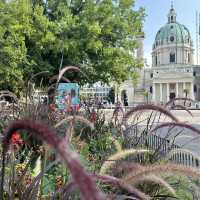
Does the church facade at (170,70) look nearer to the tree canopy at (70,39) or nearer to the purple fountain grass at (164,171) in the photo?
the tree canopy at (70,39)

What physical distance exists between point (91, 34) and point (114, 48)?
1.44m

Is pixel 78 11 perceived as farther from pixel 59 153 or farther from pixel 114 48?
pixel 59 153

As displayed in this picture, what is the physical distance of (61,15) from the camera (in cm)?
2131

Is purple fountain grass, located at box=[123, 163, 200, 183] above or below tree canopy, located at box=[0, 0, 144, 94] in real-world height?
below

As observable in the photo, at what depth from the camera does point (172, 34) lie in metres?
106

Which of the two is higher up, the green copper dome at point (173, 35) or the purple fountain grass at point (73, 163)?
the green copper dome at point (173, 35)

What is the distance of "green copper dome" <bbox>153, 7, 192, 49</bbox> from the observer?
105m

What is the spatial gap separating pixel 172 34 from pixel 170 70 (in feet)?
43.9

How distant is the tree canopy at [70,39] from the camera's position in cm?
1909

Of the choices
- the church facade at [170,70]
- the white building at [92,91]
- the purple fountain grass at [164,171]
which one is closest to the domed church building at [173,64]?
the church facade at [170,70]

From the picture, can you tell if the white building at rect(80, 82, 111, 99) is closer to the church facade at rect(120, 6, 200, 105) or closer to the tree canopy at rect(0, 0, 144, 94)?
the tree canopy at rect(0, 0, 144, 94)

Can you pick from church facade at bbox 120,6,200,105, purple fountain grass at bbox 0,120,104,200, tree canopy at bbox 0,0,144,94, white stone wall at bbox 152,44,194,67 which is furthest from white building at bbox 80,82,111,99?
white stone wall at bbox 152,44,194,67

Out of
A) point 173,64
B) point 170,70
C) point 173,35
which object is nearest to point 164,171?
point 170,70

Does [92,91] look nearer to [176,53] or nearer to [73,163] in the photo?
[73,163]
